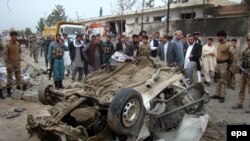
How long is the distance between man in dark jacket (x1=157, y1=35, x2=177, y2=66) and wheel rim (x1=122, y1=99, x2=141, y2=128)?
548cm

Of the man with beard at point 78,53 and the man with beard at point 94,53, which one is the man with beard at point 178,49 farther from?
the man with beard at point 78,53

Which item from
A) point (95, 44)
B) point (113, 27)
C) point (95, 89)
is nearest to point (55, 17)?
point (113, 27)

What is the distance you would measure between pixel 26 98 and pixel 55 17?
7053cm

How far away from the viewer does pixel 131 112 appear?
4266 millimetres

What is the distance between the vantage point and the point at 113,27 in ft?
121

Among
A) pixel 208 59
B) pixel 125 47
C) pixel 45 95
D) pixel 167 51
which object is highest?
pixel 125 47

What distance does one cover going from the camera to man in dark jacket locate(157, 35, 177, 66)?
974 cm

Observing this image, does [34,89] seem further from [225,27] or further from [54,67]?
[225,27]

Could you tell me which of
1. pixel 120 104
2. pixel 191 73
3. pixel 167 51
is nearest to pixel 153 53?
pixel 167 51

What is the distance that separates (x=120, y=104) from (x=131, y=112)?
0.26 metres

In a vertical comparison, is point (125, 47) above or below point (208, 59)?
above

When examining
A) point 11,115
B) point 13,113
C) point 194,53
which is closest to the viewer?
point 11,115

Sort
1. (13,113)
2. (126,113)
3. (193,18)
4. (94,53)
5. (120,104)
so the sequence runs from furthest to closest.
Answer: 1. (193,18)
2. (94,53)
3. (13,113)
4. (126,113)
5. (120,104)

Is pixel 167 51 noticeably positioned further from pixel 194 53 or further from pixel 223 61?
pixel 223 61
